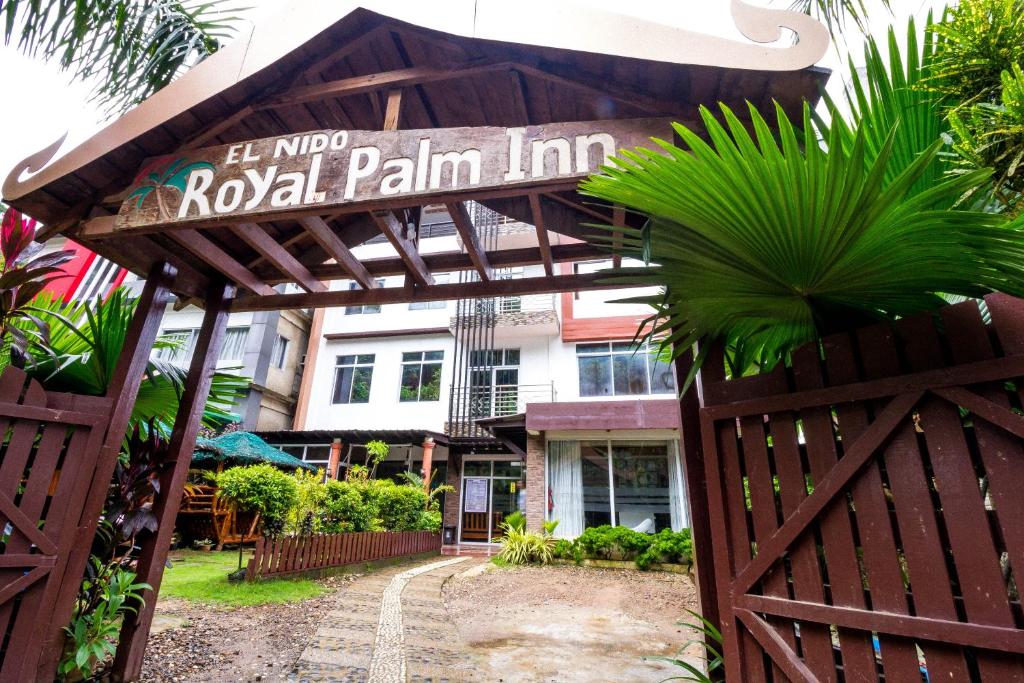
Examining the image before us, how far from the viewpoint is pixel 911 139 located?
170 centimetres

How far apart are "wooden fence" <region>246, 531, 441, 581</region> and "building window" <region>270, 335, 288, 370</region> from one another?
917cm

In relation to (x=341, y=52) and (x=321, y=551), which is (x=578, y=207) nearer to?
(x=341, y=52)

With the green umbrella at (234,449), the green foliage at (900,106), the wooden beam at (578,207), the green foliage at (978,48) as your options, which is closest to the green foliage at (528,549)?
the green umbrella at (234,449)

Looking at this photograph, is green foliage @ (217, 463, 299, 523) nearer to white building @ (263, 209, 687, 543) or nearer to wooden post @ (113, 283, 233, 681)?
wooden post @ (113, 283, 233, 681)

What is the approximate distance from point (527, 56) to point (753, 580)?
2481mm

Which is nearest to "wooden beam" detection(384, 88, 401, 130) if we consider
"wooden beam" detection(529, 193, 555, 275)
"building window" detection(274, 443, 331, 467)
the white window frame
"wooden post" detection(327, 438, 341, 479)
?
"wooden beam" detection(529, 193, 555, 275)

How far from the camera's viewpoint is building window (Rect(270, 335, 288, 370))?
1675cm

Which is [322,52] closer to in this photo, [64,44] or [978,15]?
[64,44]

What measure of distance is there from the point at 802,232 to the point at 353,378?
1683 cm

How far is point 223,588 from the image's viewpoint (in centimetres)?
600

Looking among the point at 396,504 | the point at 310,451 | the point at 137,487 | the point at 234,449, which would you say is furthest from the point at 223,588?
the point at 310,451

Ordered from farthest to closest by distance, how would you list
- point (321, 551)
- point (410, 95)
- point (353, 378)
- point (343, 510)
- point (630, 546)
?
point (353, 378) < point (630, 546) < point (343, 510) < point (321, 551) < point (410, 95)

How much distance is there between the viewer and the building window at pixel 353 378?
54.9 feet

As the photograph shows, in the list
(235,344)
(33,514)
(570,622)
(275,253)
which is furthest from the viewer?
(235,344)
